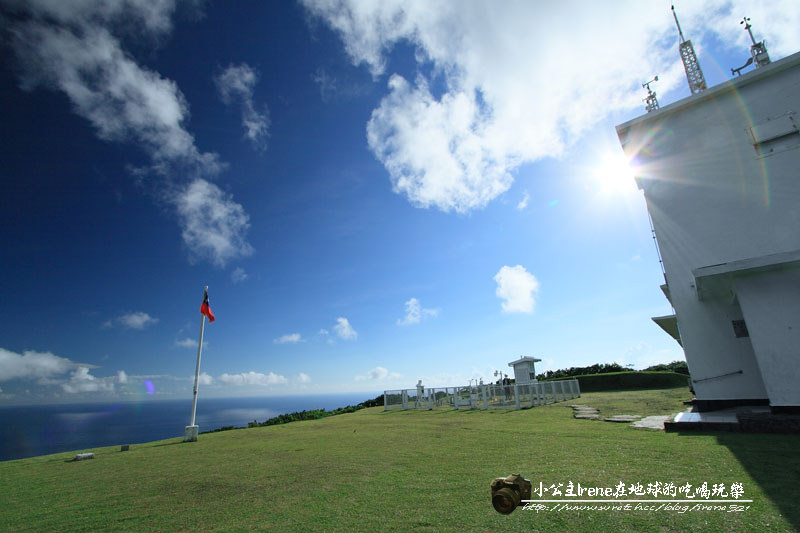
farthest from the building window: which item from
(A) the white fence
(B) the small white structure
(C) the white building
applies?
(B) the small white structure

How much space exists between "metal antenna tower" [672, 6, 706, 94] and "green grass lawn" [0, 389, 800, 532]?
1356cm

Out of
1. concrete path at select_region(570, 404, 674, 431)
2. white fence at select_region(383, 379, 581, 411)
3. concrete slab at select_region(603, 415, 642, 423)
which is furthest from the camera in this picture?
white fence at select_region(383, 379, 581, 411)

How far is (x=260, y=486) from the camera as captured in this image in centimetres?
534

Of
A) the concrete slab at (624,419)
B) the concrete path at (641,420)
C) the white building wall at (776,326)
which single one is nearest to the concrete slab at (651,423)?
the concrete path at (641,420)

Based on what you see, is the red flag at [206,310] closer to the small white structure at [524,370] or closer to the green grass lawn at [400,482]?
the green grass lawn at [400,482]

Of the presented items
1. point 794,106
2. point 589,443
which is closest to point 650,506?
point 589,443

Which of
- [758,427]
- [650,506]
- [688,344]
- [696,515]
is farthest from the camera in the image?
[688,344]

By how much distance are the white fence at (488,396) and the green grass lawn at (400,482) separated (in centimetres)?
909

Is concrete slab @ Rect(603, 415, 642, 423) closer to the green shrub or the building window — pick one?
the building window

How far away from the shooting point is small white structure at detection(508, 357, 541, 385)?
878 inches

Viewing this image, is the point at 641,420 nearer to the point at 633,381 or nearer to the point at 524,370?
the point at 524,370

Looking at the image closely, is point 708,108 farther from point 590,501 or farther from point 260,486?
point 260,486

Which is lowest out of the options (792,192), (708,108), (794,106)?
(792,192)

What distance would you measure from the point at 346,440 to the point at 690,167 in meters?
14.6
